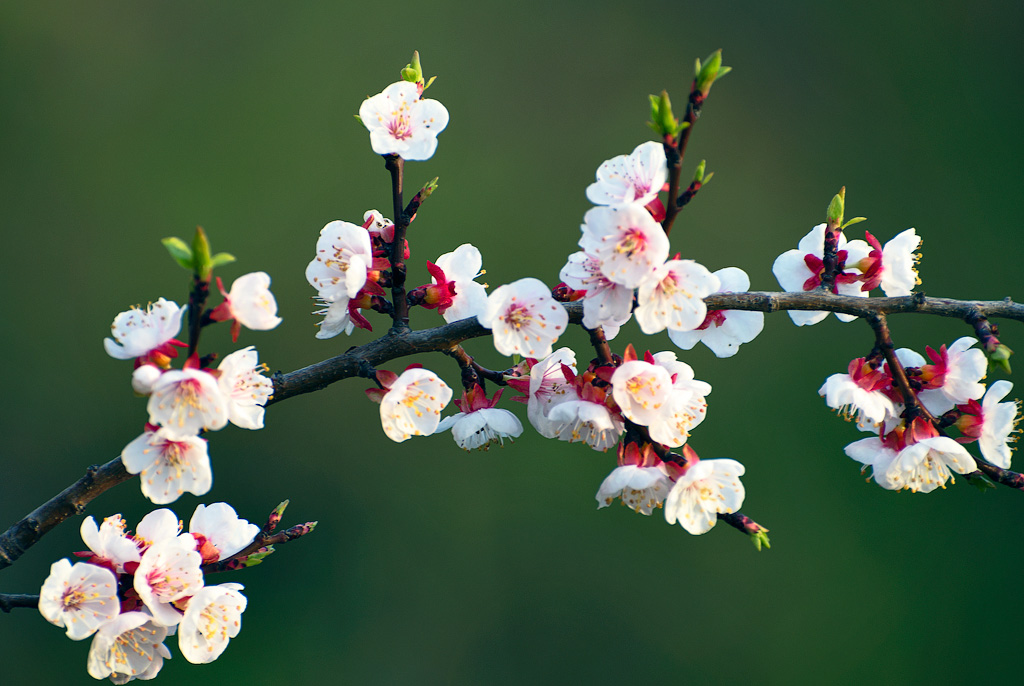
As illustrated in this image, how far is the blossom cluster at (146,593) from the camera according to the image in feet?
2.80

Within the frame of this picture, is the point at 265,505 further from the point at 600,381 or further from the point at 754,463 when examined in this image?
the point at 600,381

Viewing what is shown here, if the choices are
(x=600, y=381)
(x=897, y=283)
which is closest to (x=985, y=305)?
(x=897, y=283)

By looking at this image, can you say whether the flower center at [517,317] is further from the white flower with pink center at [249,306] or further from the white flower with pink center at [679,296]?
the white flower with pink center at [249,306]

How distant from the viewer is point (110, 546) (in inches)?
35.0

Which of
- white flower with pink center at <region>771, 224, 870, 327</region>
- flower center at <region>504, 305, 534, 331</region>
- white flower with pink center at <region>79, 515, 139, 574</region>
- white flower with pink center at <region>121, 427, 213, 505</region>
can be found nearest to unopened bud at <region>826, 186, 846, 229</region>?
white flower with pink center at <region>771, 224, 870, 327</region>

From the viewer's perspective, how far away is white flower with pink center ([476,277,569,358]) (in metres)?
0.89

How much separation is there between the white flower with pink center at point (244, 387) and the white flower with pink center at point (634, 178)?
39 centimetres

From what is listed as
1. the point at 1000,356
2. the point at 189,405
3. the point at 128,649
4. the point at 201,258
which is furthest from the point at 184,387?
the point at 1000,356

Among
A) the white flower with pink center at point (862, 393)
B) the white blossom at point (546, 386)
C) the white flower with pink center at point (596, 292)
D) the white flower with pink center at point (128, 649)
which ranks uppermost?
the white flower with pink center at point (596, 292)

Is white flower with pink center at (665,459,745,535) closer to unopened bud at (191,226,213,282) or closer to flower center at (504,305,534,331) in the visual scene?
flower center at (504,305,534,331)

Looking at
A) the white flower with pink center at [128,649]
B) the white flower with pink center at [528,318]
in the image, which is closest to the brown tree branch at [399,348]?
the white flower with pink center at [528,318]

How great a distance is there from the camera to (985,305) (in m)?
0.96

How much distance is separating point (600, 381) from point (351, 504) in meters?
2.68

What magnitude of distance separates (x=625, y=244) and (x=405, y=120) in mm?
335
